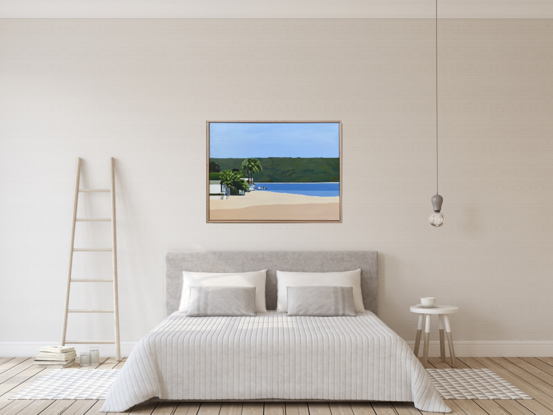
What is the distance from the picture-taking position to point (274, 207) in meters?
4.61

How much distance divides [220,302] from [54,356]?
1.49 meters

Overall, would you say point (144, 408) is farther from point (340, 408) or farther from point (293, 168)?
point (293, 168)

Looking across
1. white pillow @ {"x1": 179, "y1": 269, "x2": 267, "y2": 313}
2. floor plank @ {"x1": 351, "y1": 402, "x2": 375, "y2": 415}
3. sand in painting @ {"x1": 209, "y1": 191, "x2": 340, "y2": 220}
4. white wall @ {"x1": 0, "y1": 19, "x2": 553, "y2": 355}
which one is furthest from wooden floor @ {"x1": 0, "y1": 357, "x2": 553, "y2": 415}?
sand in painting @ {"x1": 209, "y1": 191, "x2": 340, "y2": 220}

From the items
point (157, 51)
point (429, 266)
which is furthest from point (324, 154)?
point (157, 51)

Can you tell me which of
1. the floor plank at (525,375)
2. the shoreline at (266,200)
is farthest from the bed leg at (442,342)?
the shoreline at (266,200)

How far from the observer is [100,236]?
459cm

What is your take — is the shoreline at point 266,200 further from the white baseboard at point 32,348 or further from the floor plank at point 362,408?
the floor plank at point 362,408

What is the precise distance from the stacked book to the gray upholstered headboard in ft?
2.95

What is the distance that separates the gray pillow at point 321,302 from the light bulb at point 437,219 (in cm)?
96

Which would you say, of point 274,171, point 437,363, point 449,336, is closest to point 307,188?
point 274,171

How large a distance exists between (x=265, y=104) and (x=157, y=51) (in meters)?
1.10

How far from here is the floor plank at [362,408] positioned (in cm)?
316

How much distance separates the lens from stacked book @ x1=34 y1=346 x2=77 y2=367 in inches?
163

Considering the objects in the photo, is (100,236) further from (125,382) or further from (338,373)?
(338,373)
